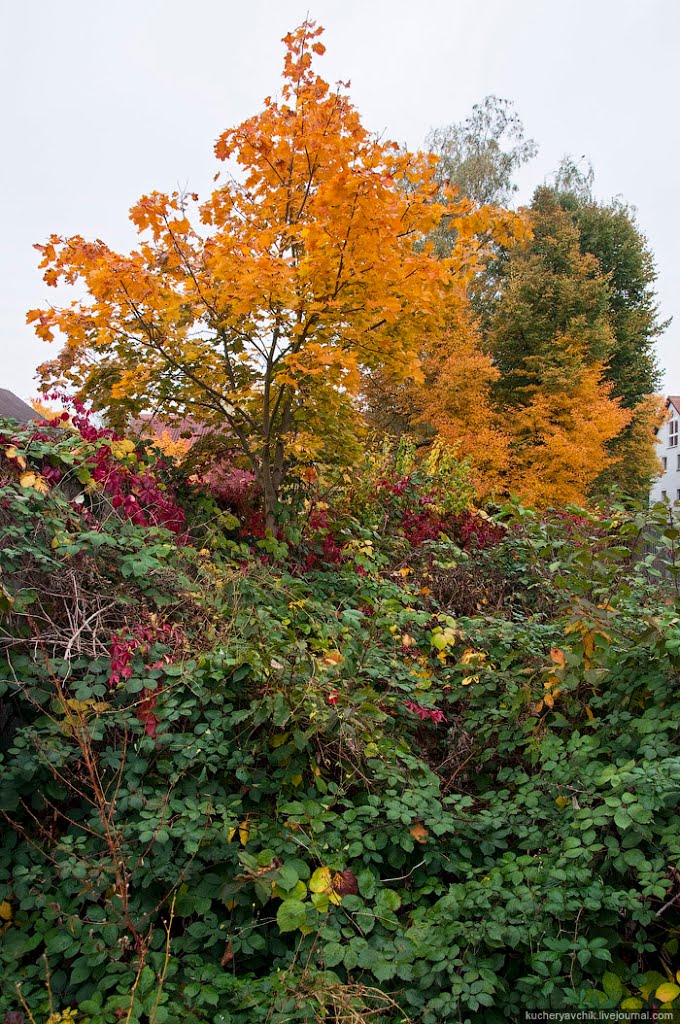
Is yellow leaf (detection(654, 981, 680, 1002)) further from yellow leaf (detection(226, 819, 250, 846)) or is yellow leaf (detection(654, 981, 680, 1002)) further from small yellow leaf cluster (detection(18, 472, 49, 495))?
small yellow leaf cluster (detection(18, 472, 49, 495))

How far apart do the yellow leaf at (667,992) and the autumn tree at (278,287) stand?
124 inches

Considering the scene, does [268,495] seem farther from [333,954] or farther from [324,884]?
[333,954]

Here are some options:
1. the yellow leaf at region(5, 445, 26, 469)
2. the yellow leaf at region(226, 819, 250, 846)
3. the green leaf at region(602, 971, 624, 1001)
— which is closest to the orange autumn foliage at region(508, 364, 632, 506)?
the yellow leaf at region(5, 445, 26, 469)

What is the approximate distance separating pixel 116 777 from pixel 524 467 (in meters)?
11.6

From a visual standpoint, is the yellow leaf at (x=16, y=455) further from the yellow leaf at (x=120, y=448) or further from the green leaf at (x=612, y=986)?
the green leaf at (x=612, y=986)

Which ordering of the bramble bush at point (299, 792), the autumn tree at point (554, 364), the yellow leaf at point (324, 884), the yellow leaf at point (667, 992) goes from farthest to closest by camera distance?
the autumn tree at point (554, 364)
the yellow leaf at point (324, 884)
the bramble bush at point (299, 792)
the yellow leaf at point (667, 992)

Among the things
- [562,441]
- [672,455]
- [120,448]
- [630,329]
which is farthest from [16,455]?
[672,455]

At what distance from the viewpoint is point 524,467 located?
42.5 ft

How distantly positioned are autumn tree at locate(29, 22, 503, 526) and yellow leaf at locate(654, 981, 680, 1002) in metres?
3.14

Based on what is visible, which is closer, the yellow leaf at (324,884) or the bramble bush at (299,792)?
the bramble bush at (299,792)

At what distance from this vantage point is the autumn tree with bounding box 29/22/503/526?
3.88m

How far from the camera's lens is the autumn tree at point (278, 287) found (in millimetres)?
3885

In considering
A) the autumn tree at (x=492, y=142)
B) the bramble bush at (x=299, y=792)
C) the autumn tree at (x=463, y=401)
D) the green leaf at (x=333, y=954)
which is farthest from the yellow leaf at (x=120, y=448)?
the autumn tree at (x=492, y=142)

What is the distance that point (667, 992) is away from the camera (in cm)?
177
